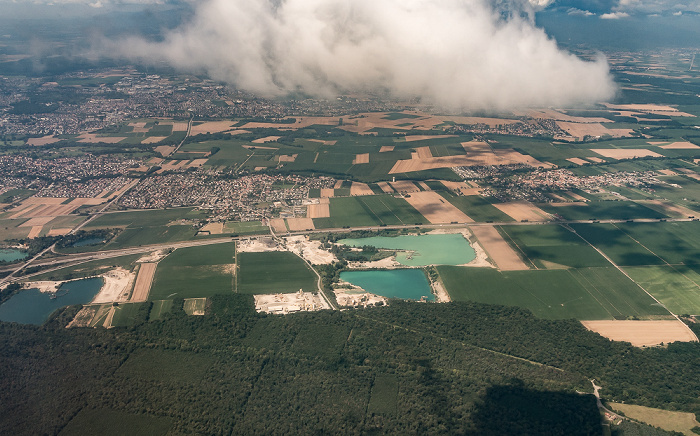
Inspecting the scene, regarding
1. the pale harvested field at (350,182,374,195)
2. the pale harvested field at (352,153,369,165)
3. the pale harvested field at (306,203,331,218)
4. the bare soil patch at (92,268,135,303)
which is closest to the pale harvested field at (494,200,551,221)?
the pale harvested field at (350,182,374,195)

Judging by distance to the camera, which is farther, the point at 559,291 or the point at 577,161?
the point at 577,161

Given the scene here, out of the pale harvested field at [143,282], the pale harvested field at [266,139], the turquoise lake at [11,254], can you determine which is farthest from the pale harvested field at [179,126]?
the pale harvested field at [143,282]

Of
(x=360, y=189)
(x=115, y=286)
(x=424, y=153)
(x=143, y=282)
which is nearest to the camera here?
(x=115, y=286)

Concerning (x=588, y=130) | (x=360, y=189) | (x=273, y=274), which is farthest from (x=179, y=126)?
(x=588, y=130)

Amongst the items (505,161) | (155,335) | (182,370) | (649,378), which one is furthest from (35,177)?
(649,378)

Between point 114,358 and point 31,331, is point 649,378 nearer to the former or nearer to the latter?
point 114,358

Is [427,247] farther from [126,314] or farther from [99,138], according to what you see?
[99,138]
